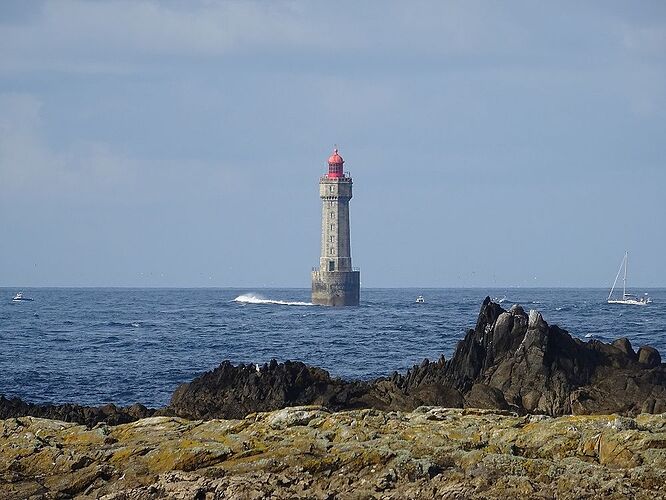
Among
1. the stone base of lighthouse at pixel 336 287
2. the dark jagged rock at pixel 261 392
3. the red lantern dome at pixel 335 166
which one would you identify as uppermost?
the red lantern dome at pixel 335 166

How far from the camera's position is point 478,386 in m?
37.0

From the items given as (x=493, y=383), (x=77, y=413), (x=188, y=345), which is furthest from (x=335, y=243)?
(x=77, y=413)

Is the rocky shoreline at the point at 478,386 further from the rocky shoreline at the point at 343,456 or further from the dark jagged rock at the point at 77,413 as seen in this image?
the rocky shoreline at the point at 343,456

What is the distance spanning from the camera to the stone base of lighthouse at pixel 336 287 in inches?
5719

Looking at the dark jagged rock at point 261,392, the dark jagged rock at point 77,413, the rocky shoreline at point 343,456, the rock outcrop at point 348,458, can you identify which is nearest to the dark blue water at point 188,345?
the dark jagged rock at point 261,392

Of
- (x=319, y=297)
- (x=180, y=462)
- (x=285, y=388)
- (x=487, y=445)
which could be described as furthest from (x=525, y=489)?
(x=319, y=297)

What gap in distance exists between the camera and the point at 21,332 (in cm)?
9462


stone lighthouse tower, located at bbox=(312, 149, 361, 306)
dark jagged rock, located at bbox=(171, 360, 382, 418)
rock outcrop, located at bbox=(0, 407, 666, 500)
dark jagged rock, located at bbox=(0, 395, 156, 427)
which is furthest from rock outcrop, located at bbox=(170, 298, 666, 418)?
stone lighthouse tower, located at bbox=(312, 149, 361, 306)

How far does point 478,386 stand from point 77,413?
12059 millimetres

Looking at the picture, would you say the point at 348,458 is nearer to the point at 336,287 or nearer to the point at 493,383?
the point at 493,383

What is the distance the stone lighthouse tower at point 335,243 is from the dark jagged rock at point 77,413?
107 metres

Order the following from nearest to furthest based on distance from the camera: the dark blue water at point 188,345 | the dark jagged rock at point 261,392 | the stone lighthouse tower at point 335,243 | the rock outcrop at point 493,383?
the rock outcrop at point 493,383
the dark jagged rock at point 261,392
the dark blue water at point 188,345
the stone lighthouse tower at point 335,243

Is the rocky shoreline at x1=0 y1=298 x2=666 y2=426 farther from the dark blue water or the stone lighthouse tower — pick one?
the stone lighthouse tower

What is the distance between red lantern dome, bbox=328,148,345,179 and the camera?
144625 mm
